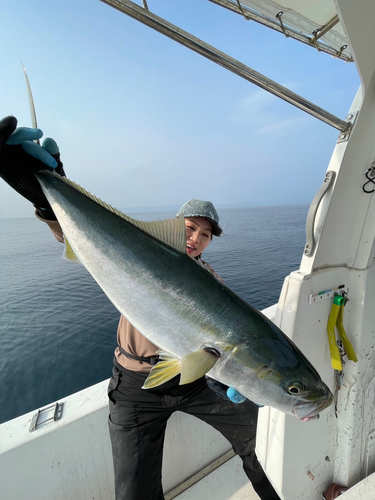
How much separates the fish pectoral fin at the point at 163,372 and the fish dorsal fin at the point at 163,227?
64 centimetres

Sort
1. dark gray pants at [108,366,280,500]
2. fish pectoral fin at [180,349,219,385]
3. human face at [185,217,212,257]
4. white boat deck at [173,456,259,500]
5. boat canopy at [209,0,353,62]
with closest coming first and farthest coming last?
fish pectoral fin at [180,349,219,385]
boat canopy at [209,0,353,62]
dark gray pants at [108,366,280,500]
human face at [185,217,212,257]
white boat deck at [173,456,259,500]

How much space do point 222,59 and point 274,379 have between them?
194cm

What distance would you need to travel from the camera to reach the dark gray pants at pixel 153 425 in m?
2.23

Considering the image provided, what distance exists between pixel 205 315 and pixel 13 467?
2.28 m

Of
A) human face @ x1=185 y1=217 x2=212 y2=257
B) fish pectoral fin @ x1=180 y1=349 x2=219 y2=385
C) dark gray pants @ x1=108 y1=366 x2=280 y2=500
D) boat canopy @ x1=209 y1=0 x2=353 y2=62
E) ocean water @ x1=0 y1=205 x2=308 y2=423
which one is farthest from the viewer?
ocean water @ x1=0 y1=205 x2=308 y2=423

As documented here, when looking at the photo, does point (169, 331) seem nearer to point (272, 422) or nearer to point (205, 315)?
point (205, 315)

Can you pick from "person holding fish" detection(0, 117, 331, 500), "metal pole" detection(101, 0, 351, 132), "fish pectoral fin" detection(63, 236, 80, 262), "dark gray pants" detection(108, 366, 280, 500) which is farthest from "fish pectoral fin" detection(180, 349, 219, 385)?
"metal pole" detection(101, 0, 351, 132)

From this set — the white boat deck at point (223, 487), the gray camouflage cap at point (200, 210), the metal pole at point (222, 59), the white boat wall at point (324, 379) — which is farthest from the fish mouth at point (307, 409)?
the white boat deck at point (223, 487)

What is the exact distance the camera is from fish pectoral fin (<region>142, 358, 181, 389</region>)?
1.47 metres

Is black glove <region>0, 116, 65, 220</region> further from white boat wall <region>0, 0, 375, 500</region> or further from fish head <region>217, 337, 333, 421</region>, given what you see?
white boat wall <region>0, 0, 375, 500</region>

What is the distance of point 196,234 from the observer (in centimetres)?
264

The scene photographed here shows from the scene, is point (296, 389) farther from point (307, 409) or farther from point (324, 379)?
Result: point (324, 379)

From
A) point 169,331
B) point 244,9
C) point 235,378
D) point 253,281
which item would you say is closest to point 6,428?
point 169,331

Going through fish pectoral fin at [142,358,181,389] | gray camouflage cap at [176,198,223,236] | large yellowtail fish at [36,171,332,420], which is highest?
gray camouflage cap at [176,198,223,236]
